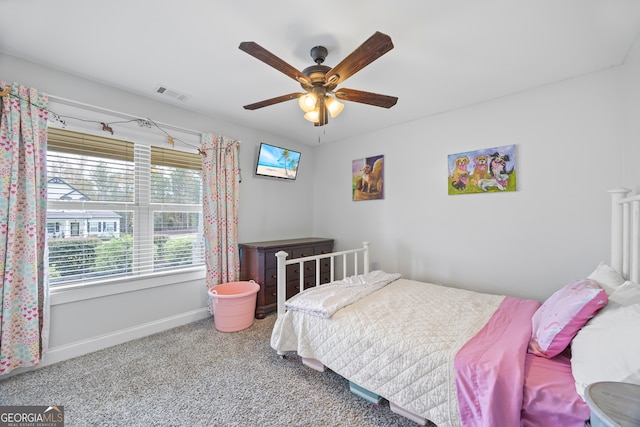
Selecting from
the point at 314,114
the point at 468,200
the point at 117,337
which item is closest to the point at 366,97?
the point at 314,114

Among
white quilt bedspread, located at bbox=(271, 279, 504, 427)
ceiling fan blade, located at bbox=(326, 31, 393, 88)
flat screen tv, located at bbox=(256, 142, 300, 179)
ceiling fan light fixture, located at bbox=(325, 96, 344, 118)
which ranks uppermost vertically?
ceiling fan blade, located at bbox=(326, 31, 393, 88)

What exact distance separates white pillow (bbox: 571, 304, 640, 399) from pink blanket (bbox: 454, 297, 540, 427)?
0.65 ft

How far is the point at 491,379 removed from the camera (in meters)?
1.09

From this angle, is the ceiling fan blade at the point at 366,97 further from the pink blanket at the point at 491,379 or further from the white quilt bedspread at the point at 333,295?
the pink blanket at the point at 491,379

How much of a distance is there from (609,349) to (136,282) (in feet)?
10.3

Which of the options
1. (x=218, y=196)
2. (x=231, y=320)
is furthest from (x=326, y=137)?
(x=231, y=320)

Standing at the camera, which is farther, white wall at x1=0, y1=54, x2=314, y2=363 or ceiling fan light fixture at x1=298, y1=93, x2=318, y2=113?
white wall at x1=0, y1=54, x2=314, y2=363

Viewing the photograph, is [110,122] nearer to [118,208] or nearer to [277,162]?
[118,208]

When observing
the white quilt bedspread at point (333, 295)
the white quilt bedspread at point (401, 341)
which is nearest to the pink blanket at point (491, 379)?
the white quilt bedspread at point (401, 341)

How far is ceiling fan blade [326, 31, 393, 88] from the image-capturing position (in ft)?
3.96

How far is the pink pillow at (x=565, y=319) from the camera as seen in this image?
1.14m
